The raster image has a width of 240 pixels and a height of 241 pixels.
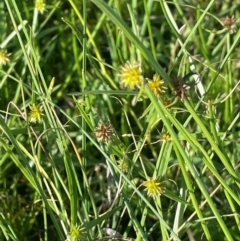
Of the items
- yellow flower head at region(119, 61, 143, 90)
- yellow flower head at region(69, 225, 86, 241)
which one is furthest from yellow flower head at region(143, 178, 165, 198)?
yellow flower head at region(119, 61, 143, 90)

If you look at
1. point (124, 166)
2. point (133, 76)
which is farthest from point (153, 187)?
point (133, 76)

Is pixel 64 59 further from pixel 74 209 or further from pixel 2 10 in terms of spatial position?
pixel 74 209

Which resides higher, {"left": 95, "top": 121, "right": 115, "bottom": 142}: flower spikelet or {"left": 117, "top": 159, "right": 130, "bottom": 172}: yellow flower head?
{"left": 95, "top": 121, "right": 115, "bottom": 142}: flower spikelet

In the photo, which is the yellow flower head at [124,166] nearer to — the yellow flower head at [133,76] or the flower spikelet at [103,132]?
the flower spikelet at [103,132]

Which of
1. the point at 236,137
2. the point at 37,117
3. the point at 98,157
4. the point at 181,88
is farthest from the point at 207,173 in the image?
A: the point at 181,88

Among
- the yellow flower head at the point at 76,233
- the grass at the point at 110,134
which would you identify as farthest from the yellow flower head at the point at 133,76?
the yellow flower head at the point at 76,233

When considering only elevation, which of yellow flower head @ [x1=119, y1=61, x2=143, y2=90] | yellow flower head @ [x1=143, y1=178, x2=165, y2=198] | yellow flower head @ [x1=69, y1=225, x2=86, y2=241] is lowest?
yellow flower head @ [x1=69, y1=225, x2=86, y2=241]

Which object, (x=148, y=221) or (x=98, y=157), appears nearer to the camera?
(x=148, y=221)

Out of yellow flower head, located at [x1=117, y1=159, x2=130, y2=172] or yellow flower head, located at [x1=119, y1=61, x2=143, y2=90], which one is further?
yellow flower head, located at [x1=117, y1=159, x2=130, y2=172]

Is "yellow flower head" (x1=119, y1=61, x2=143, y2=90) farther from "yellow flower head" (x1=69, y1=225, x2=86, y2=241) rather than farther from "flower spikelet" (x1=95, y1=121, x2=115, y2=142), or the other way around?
"yellow flower head" (x1=69, y1=225, x2=86, y2=241)
